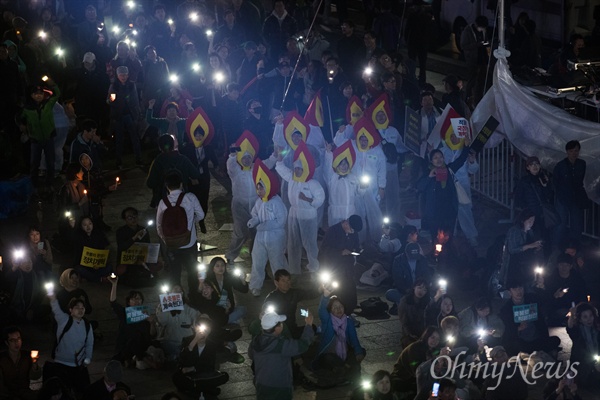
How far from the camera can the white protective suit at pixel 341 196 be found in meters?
19.5

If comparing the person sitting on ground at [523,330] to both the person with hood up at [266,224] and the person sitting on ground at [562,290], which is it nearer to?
the person sitting on ground at [562,290]

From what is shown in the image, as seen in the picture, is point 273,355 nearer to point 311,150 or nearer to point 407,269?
point 407,269

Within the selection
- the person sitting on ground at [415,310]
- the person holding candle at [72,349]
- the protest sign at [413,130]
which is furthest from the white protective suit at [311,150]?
the person holding candle at [72,349]

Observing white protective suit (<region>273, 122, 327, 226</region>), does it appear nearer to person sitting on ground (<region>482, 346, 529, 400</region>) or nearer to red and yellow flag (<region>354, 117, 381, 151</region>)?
red and yellow flag (<region>354, 117, 381, 151</region>)

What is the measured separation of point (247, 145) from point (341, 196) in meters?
1.66

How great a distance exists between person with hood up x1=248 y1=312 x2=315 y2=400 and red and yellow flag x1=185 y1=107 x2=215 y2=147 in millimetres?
5746

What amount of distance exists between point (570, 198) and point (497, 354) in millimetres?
4652

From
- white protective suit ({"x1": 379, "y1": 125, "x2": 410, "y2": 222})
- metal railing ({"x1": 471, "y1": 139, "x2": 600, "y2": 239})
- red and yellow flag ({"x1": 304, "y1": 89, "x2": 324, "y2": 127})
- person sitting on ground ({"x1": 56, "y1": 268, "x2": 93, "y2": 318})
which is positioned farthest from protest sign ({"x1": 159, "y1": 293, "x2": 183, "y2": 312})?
metal railing ({"x1": 471, "y1": 139, "x2": 600, "y2": 239})

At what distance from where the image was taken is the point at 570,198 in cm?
1917

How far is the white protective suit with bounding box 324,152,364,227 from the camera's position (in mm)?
19484

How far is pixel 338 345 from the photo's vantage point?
52.6ft

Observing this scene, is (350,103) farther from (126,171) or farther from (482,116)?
(126,171)

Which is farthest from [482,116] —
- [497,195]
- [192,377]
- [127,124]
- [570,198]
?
[192,377]

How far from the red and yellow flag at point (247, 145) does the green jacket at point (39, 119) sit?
422 cm
